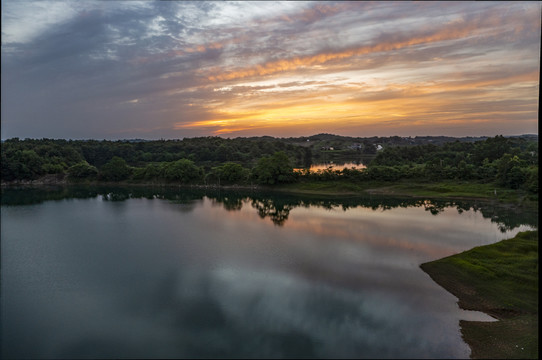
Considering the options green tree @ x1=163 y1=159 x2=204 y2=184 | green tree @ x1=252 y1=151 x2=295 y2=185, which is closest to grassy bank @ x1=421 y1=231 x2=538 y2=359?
green tree @ x1=252 y1=151 x2=295 y2=185

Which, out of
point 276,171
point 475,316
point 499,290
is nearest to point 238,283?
point 475,316

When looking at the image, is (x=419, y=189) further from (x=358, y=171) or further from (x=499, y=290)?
(x=499, y=290)

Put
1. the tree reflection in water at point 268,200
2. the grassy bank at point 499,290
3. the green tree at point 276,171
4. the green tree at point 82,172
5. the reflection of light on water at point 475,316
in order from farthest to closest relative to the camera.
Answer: the green tree at point 82,172 → the green tree at point 276,171 → the tree reflection in water at point 268,200 → the reflection of light on water at point 475,316 → the grassy bank at point 499,290

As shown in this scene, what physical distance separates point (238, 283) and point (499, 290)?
1094 centimetres

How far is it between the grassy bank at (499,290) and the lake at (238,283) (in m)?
0.70

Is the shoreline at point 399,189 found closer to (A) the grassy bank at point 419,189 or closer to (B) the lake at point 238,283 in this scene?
(A) the grassy bank at point 419,189

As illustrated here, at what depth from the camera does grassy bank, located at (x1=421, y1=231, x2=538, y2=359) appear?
10258 mm

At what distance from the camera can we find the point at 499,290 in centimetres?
1379

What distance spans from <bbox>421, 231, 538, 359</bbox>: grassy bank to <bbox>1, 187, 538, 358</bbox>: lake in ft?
2.28

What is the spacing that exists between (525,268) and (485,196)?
23.0 meters

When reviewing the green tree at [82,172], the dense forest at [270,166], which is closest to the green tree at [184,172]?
the dense forest at [270,166]

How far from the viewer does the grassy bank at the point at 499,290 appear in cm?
1026

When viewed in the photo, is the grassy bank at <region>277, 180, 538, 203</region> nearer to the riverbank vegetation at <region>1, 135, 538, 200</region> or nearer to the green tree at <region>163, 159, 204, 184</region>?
the riverbank vegetation at <region>1, 135, 538, 200</region>

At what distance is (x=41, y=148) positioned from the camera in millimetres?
60938
